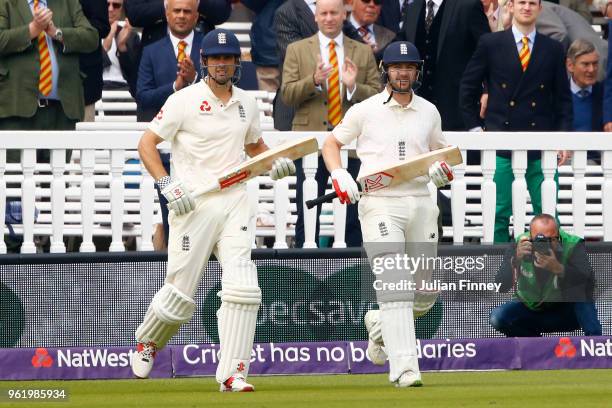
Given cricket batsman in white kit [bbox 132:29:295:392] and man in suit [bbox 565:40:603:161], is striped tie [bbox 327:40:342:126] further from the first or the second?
cricket batsman in white kit [bbox 132:29:295:392]

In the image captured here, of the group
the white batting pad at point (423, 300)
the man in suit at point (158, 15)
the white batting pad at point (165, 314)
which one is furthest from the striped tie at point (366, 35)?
the white batting pad at point (165, 314)

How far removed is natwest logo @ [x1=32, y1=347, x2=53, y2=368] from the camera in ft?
40.4

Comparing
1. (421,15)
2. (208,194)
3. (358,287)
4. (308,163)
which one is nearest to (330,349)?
(358,287)

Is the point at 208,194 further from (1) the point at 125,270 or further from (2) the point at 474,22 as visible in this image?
(2) the point at 474,22

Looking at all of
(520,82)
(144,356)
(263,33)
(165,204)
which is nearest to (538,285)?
(520,82)

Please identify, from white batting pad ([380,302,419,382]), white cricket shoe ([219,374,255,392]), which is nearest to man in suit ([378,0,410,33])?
white batting pad ([380,302,419,382])

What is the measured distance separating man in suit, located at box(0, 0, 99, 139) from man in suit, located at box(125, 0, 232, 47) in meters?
0.85

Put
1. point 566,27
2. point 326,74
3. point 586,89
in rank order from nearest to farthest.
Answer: point 326,74 < point 586,89 < point 566,27

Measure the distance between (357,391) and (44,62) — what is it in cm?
514

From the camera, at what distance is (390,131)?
10805 millimetres

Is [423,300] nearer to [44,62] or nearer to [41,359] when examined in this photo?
[41,359]

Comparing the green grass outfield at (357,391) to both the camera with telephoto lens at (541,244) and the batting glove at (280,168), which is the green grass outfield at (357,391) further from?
the batting glove at (280,168)

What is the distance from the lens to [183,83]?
13961 millimetres

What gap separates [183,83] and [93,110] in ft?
6.81
